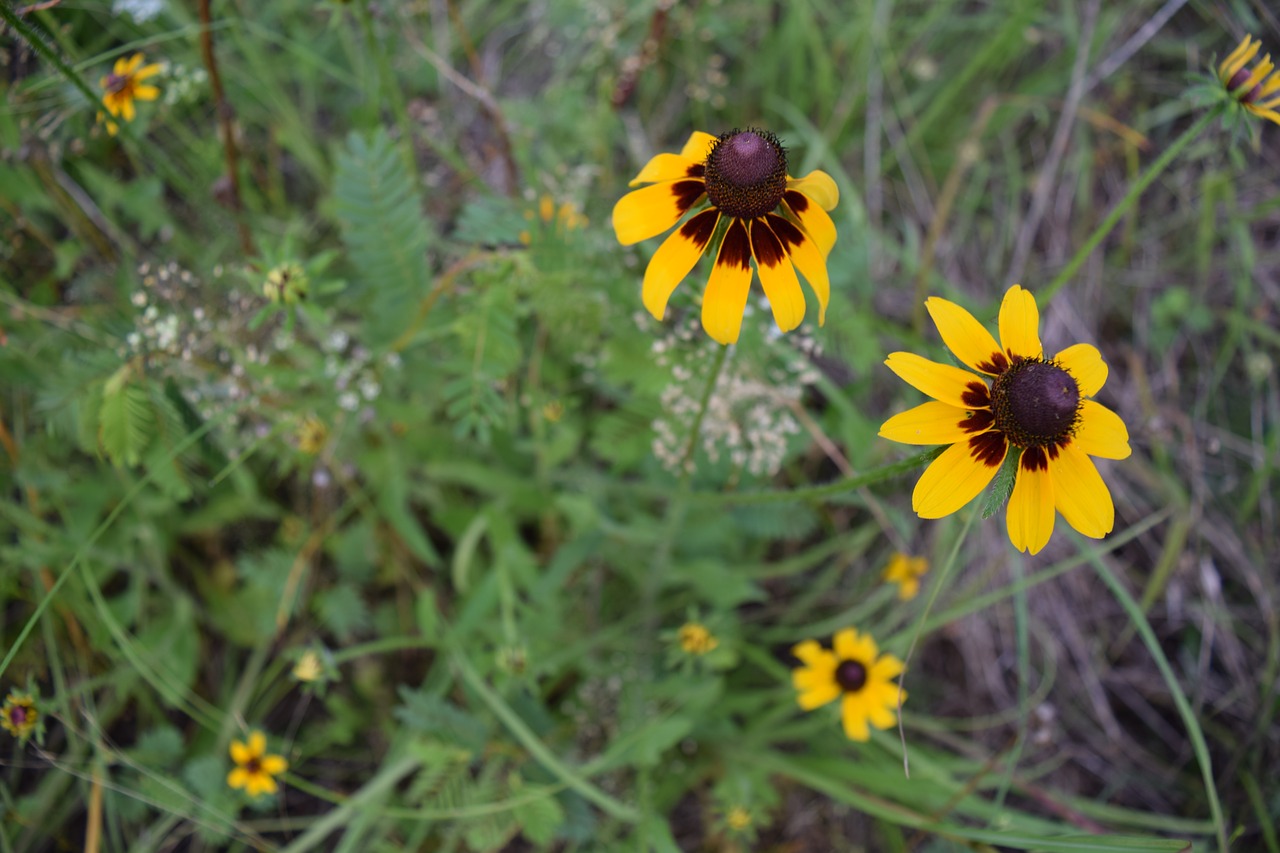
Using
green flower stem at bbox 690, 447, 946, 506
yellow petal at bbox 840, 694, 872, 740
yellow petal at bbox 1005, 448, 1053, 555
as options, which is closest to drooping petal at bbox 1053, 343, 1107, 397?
yellow petal at bbox 1005, 448, 1053, 555

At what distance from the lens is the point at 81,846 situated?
7.89 feet

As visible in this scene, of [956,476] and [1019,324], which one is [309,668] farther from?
[1019,324]

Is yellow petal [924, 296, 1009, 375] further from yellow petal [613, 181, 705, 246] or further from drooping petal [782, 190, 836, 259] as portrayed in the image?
yellow petal [613, 181, 705, 246]

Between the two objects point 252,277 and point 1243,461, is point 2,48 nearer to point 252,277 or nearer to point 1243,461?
point 252,277

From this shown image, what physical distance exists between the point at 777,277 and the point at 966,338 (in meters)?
0.33

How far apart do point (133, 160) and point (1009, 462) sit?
2791 mm

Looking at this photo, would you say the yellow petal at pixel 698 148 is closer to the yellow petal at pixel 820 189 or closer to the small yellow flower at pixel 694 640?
the yellow petal at pixel 820 189

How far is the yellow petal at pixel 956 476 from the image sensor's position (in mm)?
1276

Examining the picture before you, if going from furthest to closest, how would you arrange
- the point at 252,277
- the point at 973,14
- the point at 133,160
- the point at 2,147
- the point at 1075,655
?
1. the point at 973,14
2. the point at 1075,655
3. the point at 133,160
4. the point at 2,147
5. the point at 252,277

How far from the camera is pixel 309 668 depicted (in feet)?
6.06

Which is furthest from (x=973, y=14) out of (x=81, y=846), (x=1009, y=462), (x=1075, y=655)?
(x=81, y=846)

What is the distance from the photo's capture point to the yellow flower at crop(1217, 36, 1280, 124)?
4.86 ft

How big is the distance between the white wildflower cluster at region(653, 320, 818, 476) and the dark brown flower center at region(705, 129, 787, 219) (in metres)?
0.39

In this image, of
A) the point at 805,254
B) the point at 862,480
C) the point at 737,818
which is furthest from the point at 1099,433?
the point at 737,818
